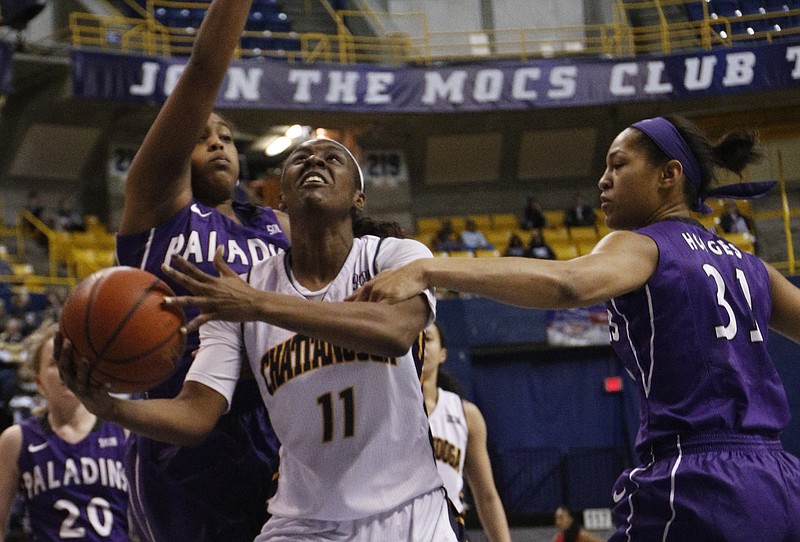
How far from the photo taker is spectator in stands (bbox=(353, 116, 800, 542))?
2.90 m

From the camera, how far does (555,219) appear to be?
20.8 m

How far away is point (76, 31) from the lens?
60.6 ft

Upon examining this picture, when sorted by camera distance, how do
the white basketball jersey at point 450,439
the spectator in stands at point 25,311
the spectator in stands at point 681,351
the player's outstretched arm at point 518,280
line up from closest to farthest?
1. the player's outstretched arm at point 518,280
2. the spectator in stands at point 681,351
3. the white basketball jersey at point 450,439
4. the spectator in stands at point 25,311

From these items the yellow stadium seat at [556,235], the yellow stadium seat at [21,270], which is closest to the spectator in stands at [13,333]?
the yellow stadium seat at [21,270]

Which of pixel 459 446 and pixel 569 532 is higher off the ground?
pixel 459 446

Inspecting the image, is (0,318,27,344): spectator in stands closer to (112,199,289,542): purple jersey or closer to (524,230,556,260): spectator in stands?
(524,230,556,260): spectator in stands

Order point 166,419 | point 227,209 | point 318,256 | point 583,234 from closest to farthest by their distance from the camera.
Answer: point 166,419 < point 318,256 < point 227,209 < point 583,234

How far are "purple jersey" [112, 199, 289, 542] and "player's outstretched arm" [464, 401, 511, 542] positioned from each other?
2.14m

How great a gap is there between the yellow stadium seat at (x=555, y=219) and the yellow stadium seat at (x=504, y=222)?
62 cm

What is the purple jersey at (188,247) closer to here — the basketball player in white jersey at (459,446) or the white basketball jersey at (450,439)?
the basketball player in white jersey at (459,446)

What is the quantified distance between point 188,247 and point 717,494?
1732 millimetres

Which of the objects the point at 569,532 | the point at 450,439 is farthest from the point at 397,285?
the point at 569,532

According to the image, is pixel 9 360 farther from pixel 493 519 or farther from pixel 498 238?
pixel 498 238

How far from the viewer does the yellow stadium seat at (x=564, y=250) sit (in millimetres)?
18384
